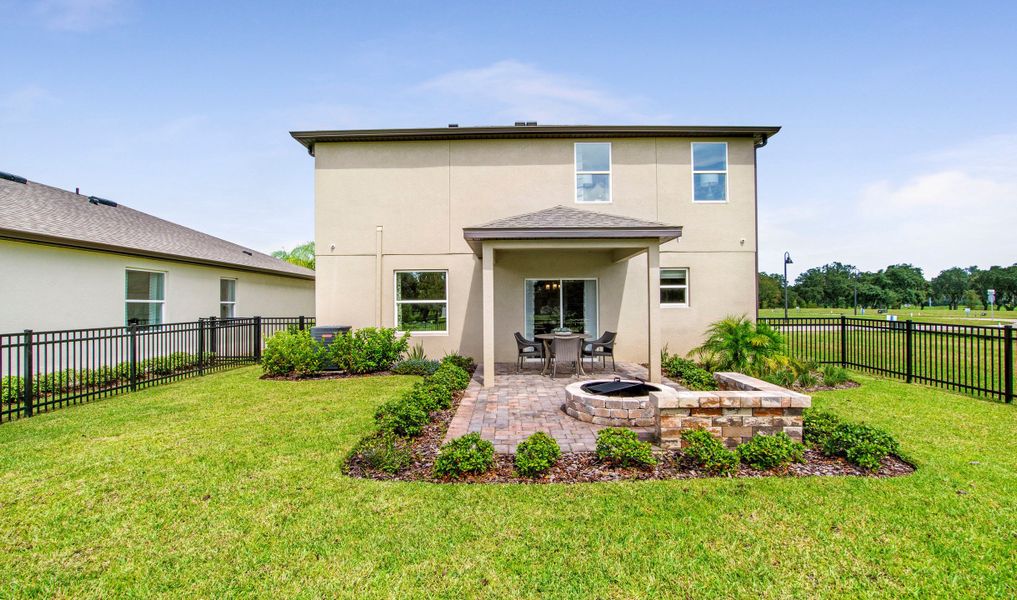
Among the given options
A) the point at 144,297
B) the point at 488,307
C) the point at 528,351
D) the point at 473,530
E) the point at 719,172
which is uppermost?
the point at 719,172

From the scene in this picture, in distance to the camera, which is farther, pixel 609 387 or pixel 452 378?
pixel 452 378

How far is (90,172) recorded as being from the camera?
1819cm

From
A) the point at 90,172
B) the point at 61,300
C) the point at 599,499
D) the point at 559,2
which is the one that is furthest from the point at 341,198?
the point at 90,172

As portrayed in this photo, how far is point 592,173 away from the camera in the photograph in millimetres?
11609

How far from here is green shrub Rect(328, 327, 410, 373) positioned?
10.1 meters

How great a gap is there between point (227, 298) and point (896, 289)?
107 m

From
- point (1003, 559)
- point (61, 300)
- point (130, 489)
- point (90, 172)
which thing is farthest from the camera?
point (90, 172)

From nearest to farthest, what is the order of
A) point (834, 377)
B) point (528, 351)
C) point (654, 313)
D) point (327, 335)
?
1. point (654, 313)
2. point (834, 377)
3. point (528, 351)
4. point (327, 335)

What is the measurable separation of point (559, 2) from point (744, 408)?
1049 centimetres

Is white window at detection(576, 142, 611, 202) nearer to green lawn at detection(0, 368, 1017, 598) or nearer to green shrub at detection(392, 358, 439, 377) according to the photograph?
green shrub at detection(392, 358, 439, 377)

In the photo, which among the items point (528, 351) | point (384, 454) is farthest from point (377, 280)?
point (384, 454)

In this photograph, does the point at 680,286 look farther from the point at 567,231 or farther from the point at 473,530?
the point at 473,530

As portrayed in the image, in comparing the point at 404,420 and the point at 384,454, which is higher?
the point at 404,420

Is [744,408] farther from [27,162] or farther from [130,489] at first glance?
[27,162]
